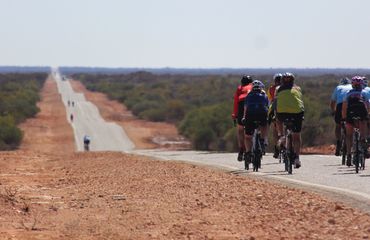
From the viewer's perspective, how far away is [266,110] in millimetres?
15602

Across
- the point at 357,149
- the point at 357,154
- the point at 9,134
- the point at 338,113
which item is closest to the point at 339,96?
the point at 338,113

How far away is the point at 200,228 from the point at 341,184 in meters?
4.58

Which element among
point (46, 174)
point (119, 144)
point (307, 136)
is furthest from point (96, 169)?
point (119, 144)

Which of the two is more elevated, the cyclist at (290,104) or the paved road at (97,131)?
the cyclist at (290,104)

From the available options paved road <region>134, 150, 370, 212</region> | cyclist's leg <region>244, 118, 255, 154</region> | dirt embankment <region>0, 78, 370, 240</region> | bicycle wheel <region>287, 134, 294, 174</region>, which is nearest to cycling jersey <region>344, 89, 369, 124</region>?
paved road <region>134, 150, 370, 212</region>

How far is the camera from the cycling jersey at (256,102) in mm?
15375

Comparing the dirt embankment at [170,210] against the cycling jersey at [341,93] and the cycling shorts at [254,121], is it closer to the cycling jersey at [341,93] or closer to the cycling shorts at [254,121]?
the cycling shorts at [254,121]

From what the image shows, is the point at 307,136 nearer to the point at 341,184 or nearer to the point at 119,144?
the point at 119,144

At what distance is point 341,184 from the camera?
13008 mm

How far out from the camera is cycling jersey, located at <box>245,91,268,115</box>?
50.4ft

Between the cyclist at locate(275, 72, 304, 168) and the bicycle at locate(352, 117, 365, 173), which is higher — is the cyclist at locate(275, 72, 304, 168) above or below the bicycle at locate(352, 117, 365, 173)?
above

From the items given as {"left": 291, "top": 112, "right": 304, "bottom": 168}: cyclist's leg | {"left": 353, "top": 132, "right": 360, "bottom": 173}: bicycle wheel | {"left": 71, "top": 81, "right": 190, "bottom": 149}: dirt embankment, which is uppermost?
{"left": 291, "top": 112, "right": 304, "bottom": 168}: cyclist's leg

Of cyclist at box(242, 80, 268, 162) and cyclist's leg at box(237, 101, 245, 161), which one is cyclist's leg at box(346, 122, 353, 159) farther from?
cyclist's leg at box(237, 101, 245, 161)

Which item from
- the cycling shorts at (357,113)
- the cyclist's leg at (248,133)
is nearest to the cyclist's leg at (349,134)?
the cycling shorts at (357,113)
